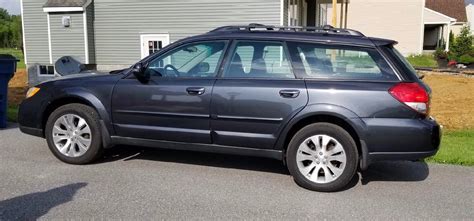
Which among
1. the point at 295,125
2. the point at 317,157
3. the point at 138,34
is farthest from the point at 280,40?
the point at 138,34

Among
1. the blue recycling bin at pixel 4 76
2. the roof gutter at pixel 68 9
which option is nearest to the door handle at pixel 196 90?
the blue recycling bin at pixel 4 76

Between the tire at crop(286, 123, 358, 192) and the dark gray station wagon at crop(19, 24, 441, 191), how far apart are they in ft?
0.03

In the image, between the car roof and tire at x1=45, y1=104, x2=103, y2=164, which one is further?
tire at x1=45, y1=104, x2=103, y2=164

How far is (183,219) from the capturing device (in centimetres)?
385

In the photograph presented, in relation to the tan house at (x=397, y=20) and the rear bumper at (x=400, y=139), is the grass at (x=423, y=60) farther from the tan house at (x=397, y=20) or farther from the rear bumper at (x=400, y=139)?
the rear bumper at (x=400, y=139)

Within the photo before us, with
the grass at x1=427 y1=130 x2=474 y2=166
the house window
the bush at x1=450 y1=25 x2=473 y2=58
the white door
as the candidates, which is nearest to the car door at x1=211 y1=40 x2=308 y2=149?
the grass at x1=427 y1=130 x2=474 y2=166

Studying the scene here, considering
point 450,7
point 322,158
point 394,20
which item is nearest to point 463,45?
point 394,20

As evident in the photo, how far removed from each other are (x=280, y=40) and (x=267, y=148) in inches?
47.7

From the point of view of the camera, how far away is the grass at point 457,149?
5.86 meters

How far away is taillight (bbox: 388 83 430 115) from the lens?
439 cm

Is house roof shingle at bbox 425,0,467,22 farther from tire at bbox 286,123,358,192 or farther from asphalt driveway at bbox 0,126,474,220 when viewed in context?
tire at bbox 286,123,358,192

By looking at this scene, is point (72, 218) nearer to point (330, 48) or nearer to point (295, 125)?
point (295, 125)

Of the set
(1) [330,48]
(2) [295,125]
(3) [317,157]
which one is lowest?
(3) [317,157]

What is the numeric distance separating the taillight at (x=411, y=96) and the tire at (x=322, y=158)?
25.3 inches
